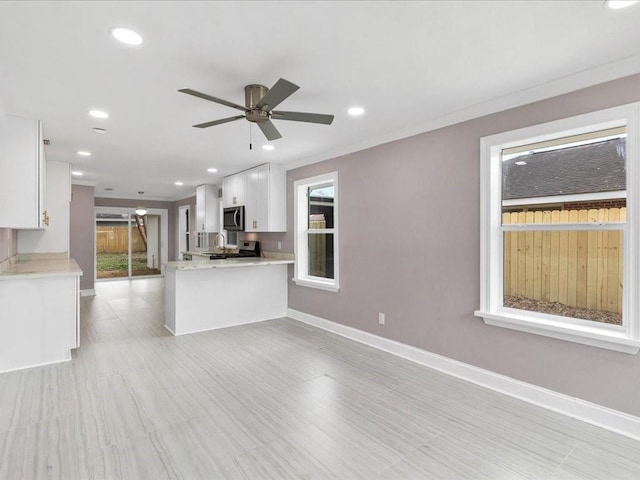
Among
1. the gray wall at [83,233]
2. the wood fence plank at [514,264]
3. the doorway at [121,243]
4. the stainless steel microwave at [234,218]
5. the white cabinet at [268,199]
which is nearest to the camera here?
the wood fence plank at [514,264]

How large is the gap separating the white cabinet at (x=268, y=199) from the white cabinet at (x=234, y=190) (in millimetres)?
363

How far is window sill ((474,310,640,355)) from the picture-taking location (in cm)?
226

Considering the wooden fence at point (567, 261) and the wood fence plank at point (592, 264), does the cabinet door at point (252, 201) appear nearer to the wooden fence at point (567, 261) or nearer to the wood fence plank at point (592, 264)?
the wooden fence at point (567, 261)

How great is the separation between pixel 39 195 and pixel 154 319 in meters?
2.57

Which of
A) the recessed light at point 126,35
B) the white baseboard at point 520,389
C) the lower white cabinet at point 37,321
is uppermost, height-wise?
the recessed light at point 126,35

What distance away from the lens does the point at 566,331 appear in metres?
2.50

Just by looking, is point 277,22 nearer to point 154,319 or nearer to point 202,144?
point 202,144

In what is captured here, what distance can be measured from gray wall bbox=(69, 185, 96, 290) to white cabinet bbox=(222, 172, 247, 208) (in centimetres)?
326

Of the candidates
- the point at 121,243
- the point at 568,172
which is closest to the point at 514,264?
the point at 568,172

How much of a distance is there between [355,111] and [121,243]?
9312mm

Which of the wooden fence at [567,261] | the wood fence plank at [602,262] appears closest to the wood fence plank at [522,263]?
the wooden fence at [567,261]

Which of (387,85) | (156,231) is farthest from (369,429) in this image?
(156,231)

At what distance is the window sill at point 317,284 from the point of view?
466 centimetres

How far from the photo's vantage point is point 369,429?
2.32 m
